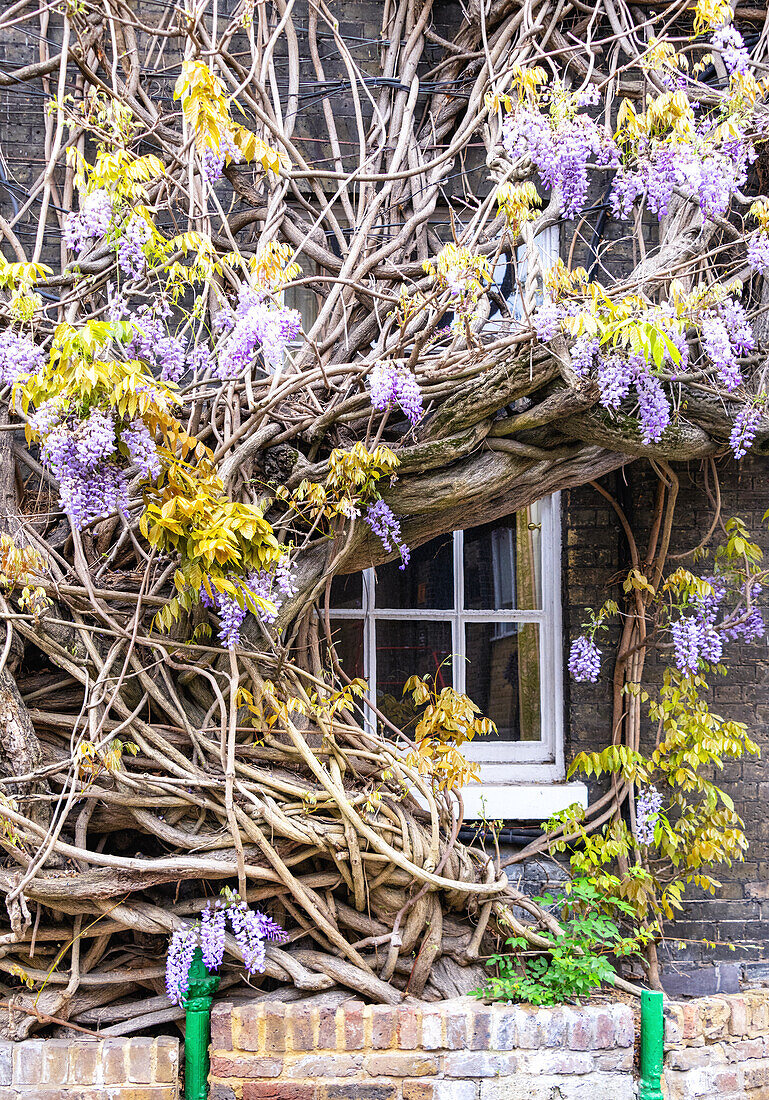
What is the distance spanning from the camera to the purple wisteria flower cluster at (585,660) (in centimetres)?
333

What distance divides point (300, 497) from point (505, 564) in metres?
1.21

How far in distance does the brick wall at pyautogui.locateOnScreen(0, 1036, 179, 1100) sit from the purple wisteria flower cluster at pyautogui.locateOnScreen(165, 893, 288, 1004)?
0.23 meters

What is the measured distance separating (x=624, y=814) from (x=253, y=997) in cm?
153

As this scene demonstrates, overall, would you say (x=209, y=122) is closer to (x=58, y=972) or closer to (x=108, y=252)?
(x=108, y=252)

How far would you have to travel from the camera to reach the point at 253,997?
277 centimetres

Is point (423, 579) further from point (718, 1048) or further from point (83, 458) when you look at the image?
point (718, 1048)

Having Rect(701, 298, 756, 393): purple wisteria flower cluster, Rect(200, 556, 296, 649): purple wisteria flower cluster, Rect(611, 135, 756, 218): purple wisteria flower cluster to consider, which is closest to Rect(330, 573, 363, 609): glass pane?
Rect(200, 556, 296, 649): purple wisteria flower cluster

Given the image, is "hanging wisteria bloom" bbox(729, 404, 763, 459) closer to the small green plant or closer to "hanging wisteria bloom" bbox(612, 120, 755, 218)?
"hanging wisteria bloom" bbox(612, 120, 755, 218)

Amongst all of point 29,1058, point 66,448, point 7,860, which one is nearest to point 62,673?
point 7,860

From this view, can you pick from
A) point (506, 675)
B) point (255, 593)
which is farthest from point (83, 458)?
point (506, 675)

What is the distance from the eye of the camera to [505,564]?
11.8ft

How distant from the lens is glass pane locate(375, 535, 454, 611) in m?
3.52

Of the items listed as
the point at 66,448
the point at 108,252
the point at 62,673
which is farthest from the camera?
the point at 62,673

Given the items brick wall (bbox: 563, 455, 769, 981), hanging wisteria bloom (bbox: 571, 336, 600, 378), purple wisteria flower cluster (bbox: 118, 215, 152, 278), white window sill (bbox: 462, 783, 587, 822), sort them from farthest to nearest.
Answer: brick wall (bbox: 563, 455, 769, 981)
white window sill (bbox: 462, 783, 587, 822)
hanging wisteria bloom (bbox: 571, 336, 600, 378)
purple wisteria flower cluster (bbox: 118, 215, 152, 278)
